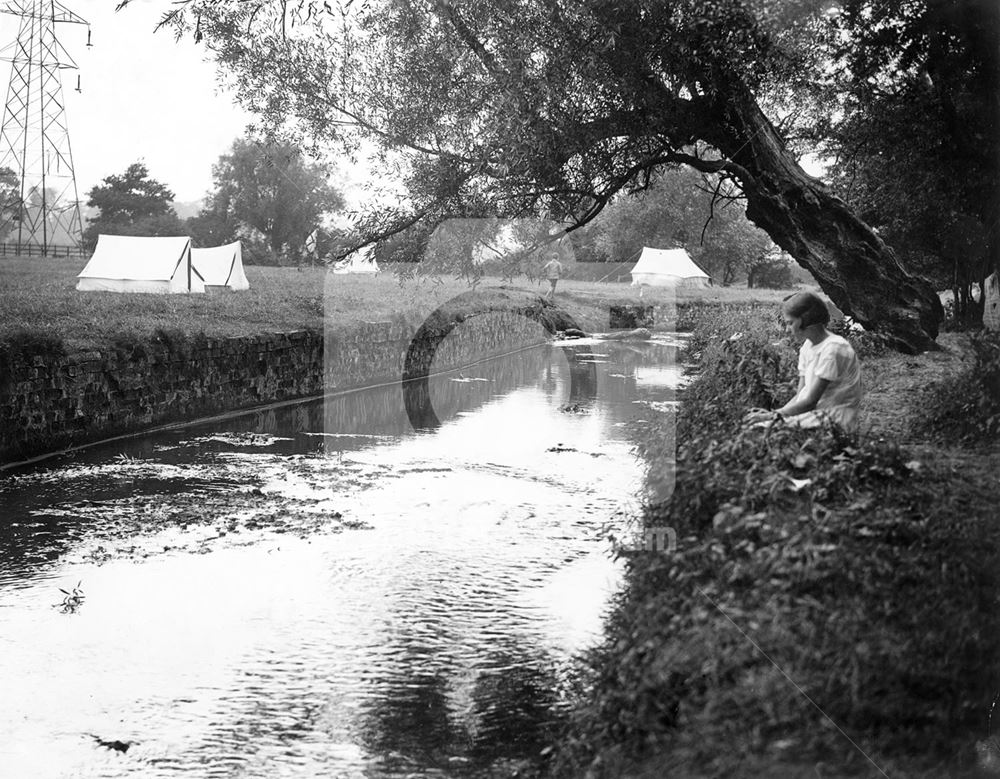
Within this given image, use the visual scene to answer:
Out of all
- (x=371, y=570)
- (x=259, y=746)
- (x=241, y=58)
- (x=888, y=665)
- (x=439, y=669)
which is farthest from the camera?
(x=241, y=58)

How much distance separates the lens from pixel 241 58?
48.1ft

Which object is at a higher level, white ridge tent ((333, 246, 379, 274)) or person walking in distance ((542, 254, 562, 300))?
person walking in distance ((542, 254, 562, 300))

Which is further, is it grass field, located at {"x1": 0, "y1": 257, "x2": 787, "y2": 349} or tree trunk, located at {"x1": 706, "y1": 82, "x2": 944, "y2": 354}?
grass field, located at {"x1": 0, "y1": 257, "x2": 787, "y2": 349}

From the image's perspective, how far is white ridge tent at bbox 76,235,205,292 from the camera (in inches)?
1136

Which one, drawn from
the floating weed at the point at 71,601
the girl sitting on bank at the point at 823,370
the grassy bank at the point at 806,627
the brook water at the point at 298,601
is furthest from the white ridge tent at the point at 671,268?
the grassy bank at the point at 806,627

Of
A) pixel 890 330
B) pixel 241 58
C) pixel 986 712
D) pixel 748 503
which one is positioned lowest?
pixel 986 712

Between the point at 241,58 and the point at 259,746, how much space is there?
38.3 feet

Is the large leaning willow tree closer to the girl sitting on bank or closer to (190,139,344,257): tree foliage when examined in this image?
the girl sitting on bank

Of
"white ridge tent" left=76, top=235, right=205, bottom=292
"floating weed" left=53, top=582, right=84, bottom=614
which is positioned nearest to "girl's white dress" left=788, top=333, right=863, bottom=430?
"floating weed" left=53, top=582, right=84, bottom=614

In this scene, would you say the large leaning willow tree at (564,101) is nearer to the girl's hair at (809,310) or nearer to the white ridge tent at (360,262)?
the white ridge tent at (360,262)

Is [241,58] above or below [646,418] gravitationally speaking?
above

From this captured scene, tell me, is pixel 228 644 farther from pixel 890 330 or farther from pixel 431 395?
pixel 431 395

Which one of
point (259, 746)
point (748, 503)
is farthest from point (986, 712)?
point (259, 746)

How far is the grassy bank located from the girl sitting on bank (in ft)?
4.33
